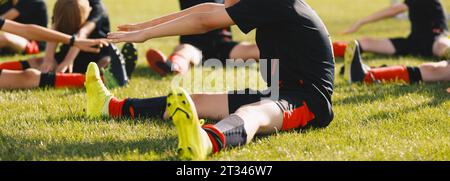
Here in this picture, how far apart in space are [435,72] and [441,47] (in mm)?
1185

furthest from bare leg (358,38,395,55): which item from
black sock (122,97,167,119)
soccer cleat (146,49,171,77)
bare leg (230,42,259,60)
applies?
black sock (122,97,167,119)

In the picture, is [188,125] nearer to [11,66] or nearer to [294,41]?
[294,41]

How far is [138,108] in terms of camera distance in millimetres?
4555

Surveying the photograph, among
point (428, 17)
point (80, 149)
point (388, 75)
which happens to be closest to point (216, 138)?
point (80, 149)

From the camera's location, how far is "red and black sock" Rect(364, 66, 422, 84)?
587cm

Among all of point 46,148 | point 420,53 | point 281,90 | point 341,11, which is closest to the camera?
point 46,148

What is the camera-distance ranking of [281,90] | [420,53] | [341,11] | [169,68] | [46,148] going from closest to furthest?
[46,148], [281,90], [169,68], [420,53], [341,11]

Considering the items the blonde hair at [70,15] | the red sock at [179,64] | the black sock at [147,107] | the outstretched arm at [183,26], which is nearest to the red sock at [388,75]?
the red sock at [179,64]

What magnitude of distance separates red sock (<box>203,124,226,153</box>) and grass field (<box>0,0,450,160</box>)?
49 mm

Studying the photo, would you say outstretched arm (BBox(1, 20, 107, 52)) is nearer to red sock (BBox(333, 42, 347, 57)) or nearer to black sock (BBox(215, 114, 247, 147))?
black sock (BBox(215, 114, 247, 147))

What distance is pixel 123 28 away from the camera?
447cm
